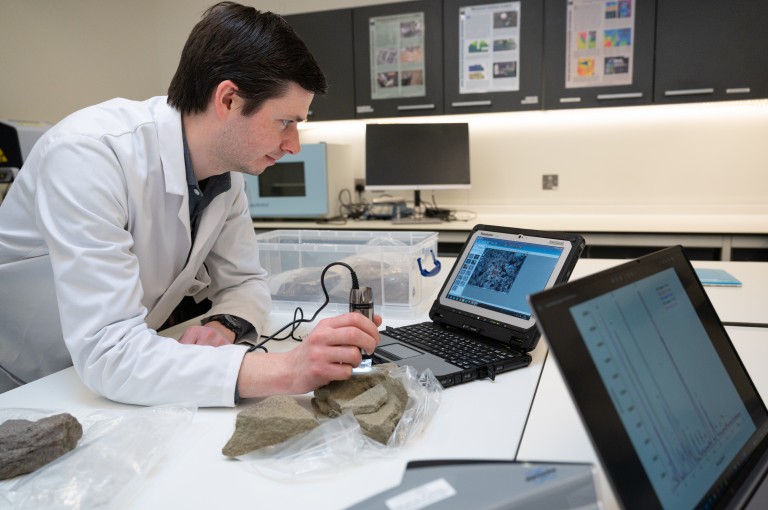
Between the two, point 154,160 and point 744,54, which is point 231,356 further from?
point 744,54

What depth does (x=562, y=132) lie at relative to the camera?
3.36 meters

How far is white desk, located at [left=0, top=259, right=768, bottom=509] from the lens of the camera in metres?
0.63

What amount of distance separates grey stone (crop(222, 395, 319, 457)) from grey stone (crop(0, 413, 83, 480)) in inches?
7.9

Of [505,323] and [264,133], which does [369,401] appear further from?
[264,133]

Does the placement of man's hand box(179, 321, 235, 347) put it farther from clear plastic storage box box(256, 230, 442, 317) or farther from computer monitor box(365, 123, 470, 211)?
computer monitor box(365, 123, 470, 211)

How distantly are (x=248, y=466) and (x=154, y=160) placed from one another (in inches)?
26.1

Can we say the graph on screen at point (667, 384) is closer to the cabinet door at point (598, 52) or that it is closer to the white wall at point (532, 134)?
the cabinet door at point (598, 52)

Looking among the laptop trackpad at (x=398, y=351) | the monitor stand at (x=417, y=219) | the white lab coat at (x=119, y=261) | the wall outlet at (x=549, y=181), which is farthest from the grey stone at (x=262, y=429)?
the wall outlet at (x=549, y=181)

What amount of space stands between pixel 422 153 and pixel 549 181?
81 cm

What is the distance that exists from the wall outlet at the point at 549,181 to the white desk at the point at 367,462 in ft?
8.12

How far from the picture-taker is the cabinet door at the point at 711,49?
2.73 metres

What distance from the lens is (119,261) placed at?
36.3 inches

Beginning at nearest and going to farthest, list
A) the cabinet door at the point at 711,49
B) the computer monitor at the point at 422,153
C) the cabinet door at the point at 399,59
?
the cabinet door at the point at 711,49 → the cabinet door at the point at 399,59 → the computer monitor at the point at 422,153

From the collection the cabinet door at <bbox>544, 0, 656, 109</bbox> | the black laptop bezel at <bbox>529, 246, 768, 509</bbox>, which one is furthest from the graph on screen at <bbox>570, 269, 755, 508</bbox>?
the cabinet door at <bbox>544, 0, 656, 109</bbox>
